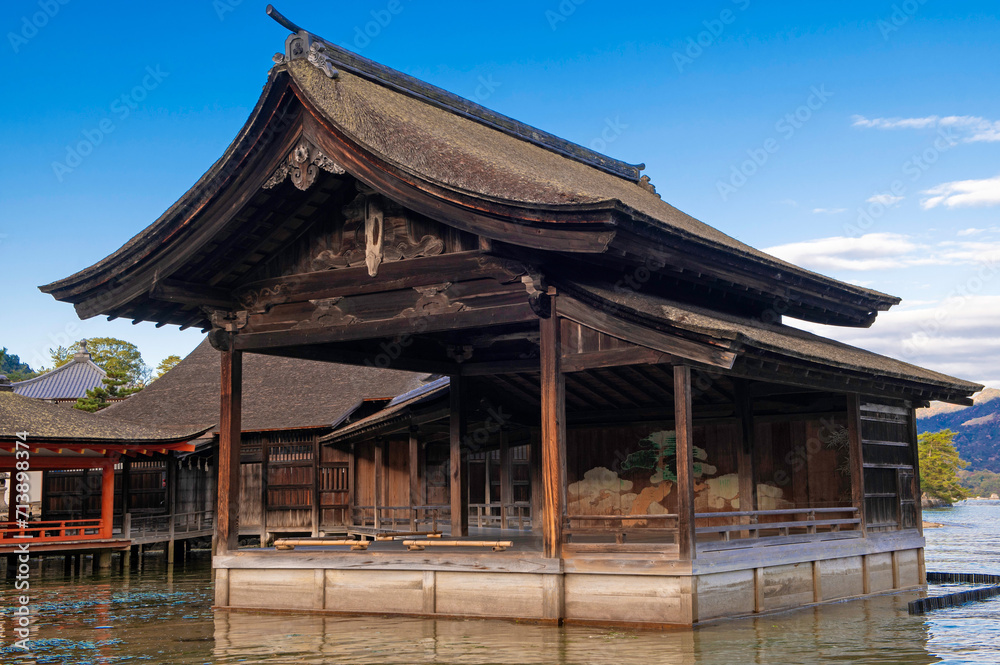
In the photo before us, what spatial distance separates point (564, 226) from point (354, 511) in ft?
70.1

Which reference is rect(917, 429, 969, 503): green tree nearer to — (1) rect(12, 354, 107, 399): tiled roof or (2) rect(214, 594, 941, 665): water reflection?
(1) rect(12, 354, 107, 399): tiled roof

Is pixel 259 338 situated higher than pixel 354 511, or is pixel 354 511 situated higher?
pixel 259 338

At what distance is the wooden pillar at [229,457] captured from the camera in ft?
52.2

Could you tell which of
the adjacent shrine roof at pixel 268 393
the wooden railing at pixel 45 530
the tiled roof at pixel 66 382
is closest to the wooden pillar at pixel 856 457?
the adjacent shrine roof at pixel 268 393

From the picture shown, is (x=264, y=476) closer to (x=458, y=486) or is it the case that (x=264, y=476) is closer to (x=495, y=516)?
(x=495, y=516)

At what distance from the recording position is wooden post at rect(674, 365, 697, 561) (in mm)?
12453

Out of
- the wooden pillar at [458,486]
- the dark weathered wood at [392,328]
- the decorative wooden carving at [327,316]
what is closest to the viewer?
the dark weathered wood at [392,328]

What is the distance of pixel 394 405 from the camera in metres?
26.2

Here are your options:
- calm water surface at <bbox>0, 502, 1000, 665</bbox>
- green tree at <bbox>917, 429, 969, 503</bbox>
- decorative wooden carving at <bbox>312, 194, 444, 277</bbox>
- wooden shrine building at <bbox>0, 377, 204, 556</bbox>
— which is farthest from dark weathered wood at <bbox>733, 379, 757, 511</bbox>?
green tree at <bbox>917, 429, 969, 503</bbox>

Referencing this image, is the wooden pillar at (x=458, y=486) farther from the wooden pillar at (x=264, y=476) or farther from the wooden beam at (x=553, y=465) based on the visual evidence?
the wooden pillar at (x=264, y=476)

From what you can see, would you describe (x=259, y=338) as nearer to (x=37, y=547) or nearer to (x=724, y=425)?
(x=724, y=425)

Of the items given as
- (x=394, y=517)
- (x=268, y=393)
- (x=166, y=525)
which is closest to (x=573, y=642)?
(x=394, y=517)

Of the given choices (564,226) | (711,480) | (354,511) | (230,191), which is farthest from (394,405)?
(564,226)

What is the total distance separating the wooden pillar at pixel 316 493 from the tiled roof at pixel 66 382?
87.4 feet
